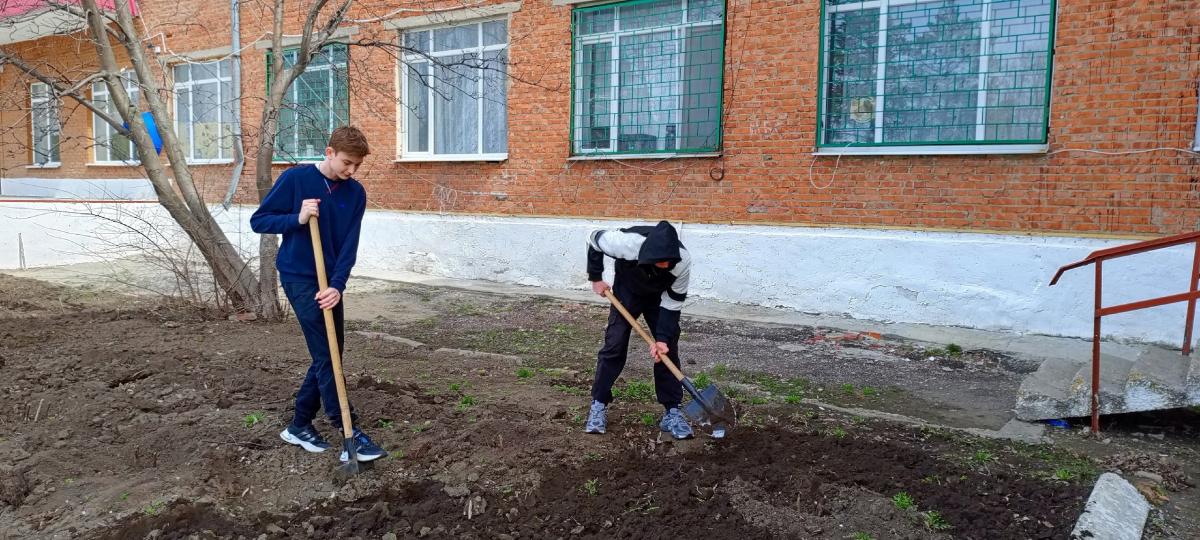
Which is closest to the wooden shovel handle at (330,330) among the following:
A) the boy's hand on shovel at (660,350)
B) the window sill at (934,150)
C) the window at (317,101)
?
the boy's hand on shovel at (660,350)

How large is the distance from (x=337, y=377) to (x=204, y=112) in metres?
12.5

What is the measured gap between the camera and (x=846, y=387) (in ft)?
19.5

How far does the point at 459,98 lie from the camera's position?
11562 mm

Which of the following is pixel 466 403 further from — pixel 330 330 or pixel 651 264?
pixel 651 264

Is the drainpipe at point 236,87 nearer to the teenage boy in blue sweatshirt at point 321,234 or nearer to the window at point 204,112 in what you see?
the window at point 204,112

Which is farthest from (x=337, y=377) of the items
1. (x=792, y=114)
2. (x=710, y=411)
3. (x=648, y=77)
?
(x=648, y=77)

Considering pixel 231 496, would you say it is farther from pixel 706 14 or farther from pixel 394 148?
pixel 394 148

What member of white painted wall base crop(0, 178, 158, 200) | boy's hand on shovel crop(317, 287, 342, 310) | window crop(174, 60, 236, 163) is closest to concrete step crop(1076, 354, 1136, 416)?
boy's hand on shovel crop(317, 287, 342, 310)

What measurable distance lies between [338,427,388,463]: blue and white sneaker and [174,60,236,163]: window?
1141cm

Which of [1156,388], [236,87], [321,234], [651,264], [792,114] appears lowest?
[1156,388]

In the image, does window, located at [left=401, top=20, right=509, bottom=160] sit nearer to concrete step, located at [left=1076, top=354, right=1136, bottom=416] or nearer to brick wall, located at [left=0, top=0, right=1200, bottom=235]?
brick wall, located at [left=0, top=0, right=1200, bottom=235]

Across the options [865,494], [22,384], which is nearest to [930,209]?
[865,494]

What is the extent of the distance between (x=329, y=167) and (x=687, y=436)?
2.29m

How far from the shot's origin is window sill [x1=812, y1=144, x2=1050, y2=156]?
24.9 ft
